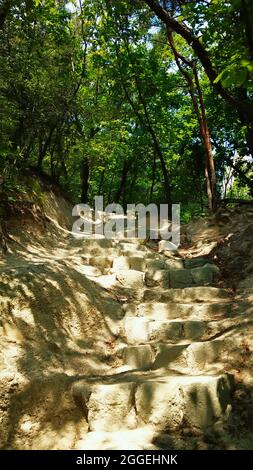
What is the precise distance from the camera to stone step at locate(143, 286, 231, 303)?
658cm

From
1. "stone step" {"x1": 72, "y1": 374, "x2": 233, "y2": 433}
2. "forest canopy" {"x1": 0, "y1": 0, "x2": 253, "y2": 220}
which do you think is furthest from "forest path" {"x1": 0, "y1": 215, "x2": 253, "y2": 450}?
"forest canopy" {"x1": 0, "y1": 0, "x2": 253, "y2": 220}

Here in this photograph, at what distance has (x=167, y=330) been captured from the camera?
18.4 ft

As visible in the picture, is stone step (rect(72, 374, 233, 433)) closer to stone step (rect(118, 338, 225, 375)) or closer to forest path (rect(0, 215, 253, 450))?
forest path (rect(0, 215, 253, 450))

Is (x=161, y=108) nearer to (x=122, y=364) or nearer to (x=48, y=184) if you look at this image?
(x=48, y=184)

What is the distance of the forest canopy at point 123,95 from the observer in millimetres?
7270

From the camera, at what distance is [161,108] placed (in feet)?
56.6

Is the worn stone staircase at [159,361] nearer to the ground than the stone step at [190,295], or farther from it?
nearer to the ground

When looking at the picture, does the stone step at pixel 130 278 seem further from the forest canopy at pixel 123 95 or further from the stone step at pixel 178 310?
the forest canopy at pixel 123 95

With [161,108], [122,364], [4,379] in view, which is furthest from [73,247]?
[161,108]

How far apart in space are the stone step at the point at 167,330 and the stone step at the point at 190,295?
0.86 metres

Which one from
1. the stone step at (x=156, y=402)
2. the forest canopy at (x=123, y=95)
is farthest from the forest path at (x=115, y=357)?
the forest canopy at (x=123, y=95)

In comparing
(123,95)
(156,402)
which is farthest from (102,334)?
(123,95)

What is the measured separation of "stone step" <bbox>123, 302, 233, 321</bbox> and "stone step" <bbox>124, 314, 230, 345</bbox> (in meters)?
0.27
